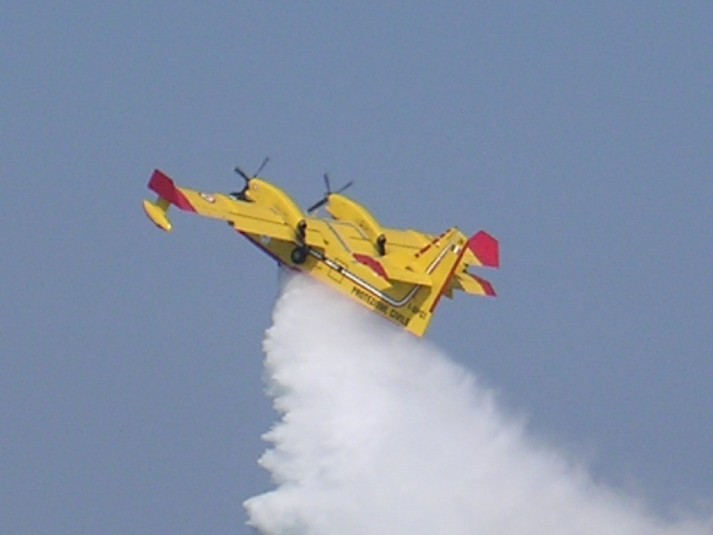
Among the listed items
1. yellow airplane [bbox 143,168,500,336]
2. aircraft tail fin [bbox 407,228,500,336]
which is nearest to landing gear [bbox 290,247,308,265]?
yellow airplane [bbox 143,168,500,336]

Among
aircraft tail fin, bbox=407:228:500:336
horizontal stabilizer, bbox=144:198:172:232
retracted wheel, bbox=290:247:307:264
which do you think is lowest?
horizontal stabilizer, bbox=144:198:172:232

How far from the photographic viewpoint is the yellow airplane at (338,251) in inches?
1793

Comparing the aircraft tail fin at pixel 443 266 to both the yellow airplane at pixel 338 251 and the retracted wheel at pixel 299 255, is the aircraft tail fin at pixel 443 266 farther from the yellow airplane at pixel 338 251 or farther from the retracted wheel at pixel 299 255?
the retracted wheel at pixel 299 255

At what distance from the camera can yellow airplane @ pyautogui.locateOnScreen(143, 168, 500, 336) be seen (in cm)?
4553

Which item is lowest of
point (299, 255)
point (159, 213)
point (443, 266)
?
point (159, 213)

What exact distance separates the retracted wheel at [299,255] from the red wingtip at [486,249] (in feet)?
20.4

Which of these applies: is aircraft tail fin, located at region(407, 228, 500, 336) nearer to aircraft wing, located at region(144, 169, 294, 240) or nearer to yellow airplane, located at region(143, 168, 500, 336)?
yellow airplane, located at region(143, 168, 500, 336)

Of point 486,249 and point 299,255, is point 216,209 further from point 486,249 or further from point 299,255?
point 486,249

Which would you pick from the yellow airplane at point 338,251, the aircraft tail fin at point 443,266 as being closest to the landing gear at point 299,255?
the yellow airplane at point 338,251

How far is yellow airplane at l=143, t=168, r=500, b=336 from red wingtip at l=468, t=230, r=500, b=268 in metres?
2.90

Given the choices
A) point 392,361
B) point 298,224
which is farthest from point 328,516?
point 298,224

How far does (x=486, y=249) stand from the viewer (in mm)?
51062

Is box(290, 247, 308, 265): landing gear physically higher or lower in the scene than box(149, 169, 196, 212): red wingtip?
higher

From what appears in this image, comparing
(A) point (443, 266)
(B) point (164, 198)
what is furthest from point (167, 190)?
(A) point (443, 266)
